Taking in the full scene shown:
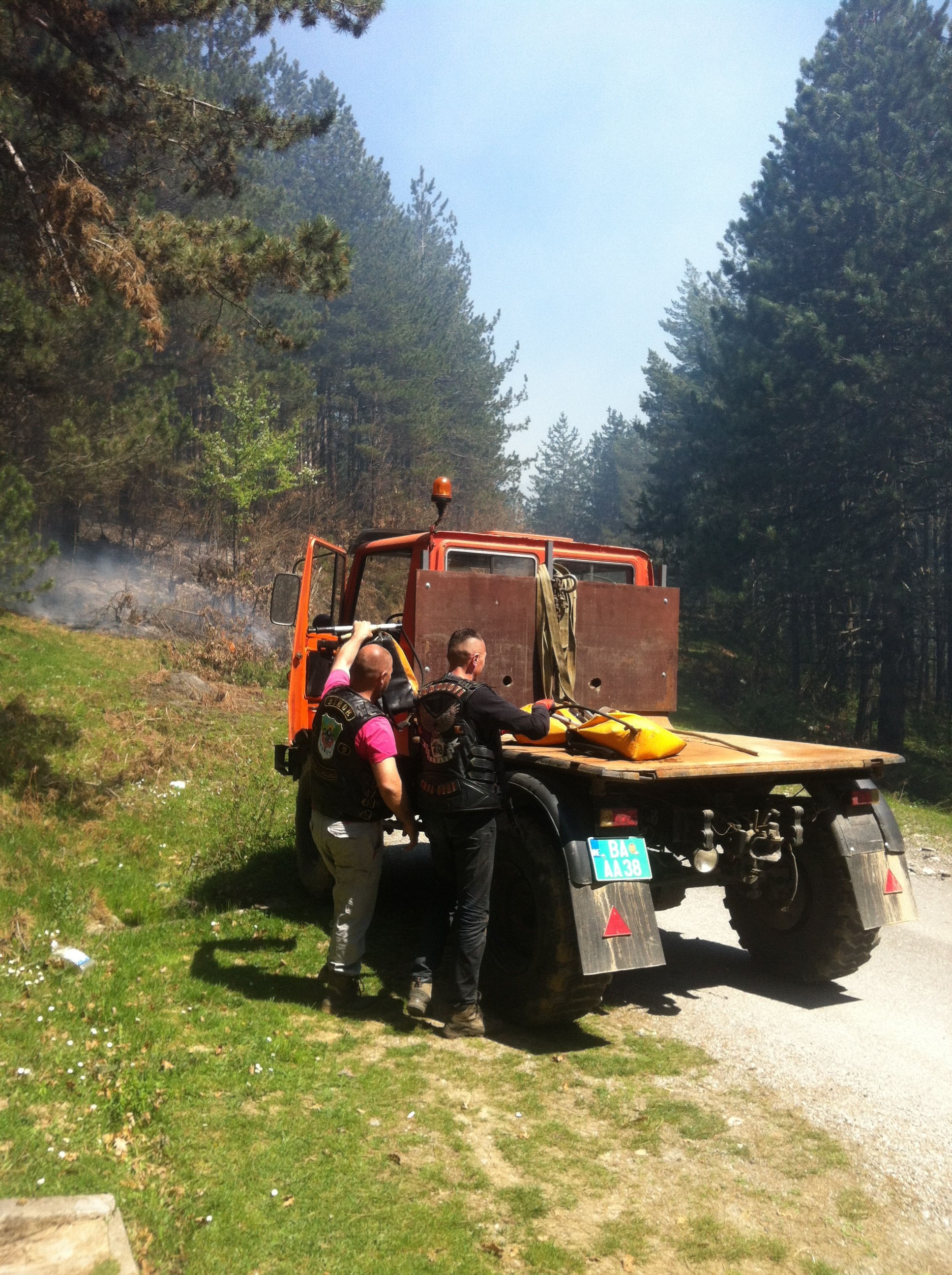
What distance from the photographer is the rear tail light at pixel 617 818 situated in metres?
4.71

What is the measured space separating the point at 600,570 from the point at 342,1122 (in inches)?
165

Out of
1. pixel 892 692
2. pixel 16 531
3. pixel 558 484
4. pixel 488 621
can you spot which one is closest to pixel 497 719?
pixel 488 621

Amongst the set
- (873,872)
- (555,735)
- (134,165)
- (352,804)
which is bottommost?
(873,872)

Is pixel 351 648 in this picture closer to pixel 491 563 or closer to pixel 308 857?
pixel 491 563

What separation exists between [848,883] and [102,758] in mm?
7654

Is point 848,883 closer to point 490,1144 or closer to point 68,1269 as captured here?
point 490,1144

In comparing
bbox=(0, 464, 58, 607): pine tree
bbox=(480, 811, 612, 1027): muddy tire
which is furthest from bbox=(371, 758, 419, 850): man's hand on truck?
bbox=(0, 464, 58, 607): pine tree

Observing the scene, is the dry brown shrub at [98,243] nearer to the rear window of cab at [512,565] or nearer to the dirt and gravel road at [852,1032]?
the rear window of cab at [512,565]

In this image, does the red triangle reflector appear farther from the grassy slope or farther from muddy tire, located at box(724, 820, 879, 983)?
muddy tire, located at box(724, 820, 879, 983)

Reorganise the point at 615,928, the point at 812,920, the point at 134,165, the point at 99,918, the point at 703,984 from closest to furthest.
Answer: the point at 615,928, the point at 812,920, the point at 703,984, the point at 99,918, the point at 134,165

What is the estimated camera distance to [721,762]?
4.79m

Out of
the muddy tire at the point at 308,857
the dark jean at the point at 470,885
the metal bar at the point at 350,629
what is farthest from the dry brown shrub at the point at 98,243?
the dark jean at the point at 470,885

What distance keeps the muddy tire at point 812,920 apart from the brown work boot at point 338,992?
225cm

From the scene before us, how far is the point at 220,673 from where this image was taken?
1717 cm
